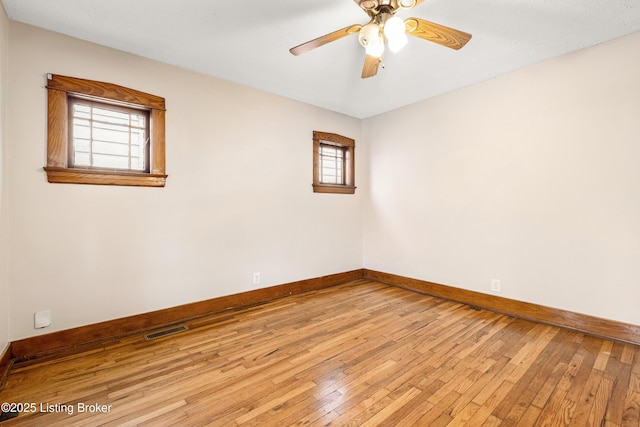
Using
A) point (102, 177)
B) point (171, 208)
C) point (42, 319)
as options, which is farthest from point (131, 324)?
point (102, 177)

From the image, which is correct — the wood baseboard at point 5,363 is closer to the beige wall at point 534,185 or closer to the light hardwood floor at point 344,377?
the light hardwood floor at point 344,377

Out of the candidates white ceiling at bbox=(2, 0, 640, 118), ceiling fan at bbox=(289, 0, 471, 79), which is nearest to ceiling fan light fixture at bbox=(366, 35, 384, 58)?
ceiling fan at bbox=(289, 0, 471, 79)

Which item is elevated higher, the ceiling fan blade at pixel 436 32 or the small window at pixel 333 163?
the ceiling fan blade at pixel 436 32

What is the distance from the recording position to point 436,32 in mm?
1914

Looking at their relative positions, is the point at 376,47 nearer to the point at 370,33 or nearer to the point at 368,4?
the point at 370,33

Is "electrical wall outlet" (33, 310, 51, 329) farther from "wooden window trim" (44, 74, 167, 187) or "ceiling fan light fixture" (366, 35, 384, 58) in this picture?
"ceiling fan light fixture" (366, 35, 384, 58)

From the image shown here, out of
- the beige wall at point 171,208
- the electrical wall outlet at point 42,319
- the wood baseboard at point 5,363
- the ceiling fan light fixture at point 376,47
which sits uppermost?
the ceiling fan light fixture at point 376,47

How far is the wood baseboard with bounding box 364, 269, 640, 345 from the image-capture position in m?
2.48

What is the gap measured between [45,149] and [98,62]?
89cm

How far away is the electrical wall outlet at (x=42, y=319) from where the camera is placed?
88.6 inches

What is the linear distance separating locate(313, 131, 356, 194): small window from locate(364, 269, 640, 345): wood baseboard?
5.62 feet

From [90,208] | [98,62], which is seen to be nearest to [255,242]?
[90,208]

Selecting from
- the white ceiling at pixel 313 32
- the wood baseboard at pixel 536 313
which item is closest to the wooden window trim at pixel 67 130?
the white ceiling at pixel 313 32

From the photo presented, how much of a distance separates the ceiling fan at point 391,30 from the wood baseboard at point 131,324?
2.73 meters
